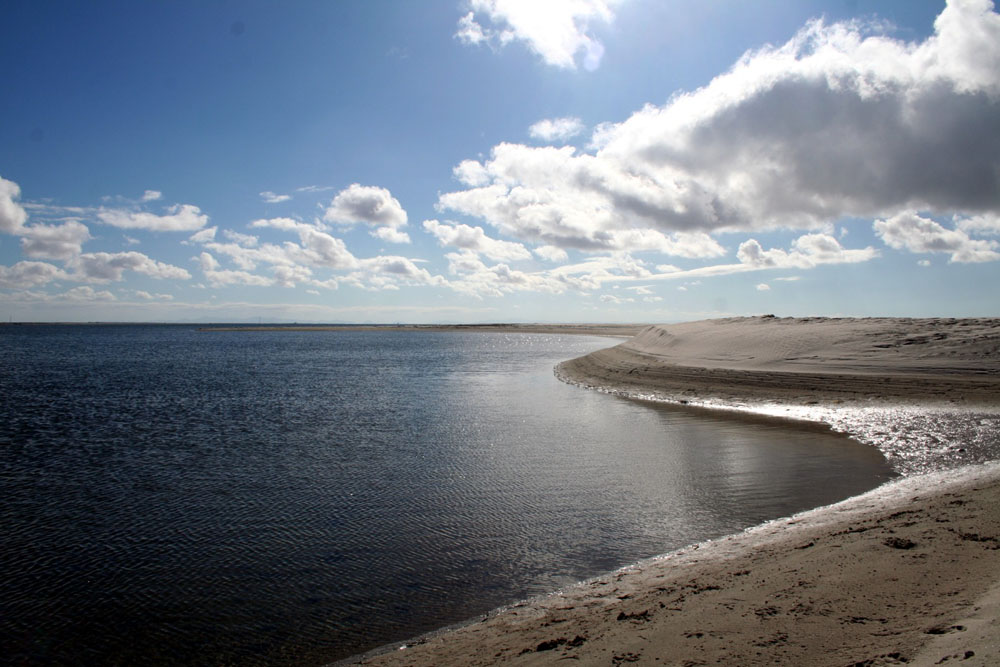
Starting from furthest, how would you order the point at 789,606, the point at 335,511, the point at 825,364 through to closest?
1. the point at 825,364
2. the point at 335,511
3. the point at 789,606

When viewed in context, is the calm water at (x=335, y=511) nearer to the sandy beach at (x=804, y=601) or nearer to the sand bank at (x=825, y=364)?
the sandy beach at (x=804, y=601)

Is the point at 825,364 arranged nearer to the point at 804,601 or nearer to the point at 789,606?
the point at 804,601

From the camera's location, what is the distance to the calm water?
21.5 feet

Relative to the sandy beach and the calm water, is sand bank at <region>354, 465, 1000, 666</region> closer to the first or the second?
the sandy beach

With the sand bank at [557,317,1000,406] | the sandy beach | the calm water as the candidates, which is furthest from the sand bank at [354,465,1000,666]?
the sand bank at [557,317,1000,406]

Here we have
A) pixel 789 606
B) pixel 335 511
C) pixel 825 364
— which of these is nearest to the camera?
pixel 789 606

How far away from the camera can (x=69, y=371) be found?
40688mm

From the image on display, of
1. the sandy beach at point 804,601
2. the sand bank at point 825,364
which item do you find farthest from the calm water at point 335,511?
the sand bank at point 825,364

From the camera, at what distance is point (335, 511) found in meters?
10.3

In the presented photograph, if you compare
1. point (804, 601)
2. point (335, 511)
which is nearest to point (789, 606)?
point (804, 601)

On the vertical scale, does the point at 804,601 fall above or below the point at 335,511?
above

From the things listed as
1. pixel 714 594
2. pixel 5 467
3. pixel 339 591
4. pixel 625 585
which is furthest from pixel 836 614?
pixel 5 467

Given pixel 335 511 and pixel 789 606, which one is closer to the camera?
pixel 789 606

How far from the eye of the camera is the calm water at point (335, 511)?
21.5ft
